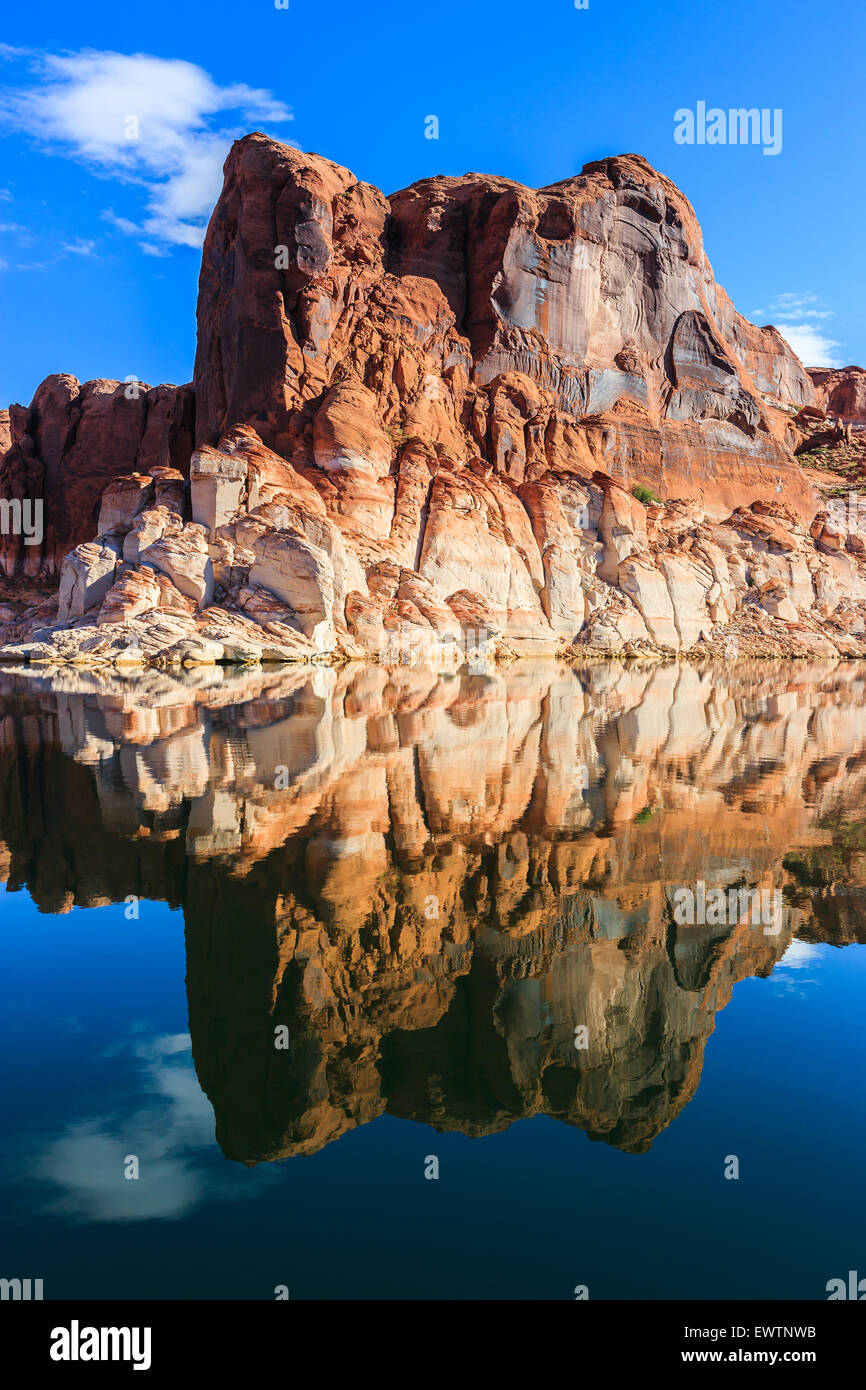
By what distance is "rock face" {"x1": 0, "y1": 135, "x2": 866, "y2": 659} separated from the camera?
48625 millimetres

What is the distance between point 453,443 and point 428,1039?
6077 cm

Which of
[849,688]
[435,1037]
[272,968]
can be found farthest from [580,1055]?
[849,688]

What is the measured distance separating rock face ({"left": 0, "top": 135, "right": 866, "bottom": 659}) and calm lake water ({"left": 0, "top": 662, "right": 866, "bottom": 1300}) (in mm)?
35497

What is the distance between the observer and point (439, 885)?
8.41m

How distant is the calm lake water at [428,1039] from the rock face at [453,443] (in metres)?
35.5

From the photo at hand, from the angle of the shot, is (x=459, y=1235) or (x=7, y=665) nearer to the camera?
(x=459, y=1235)

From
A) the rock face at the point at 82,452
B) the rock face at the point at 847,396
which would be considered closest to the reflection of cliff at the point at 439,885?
the rock face at the point at 82,452

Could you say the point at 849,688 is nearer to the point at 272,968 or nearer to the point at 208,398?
the point at 272,968

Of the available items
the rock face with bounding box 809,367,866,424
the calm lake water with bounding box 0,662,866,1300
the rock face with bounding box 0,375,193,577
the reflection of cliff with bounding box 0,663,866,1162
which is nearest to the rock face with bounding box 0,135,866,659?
the rock face with bounding box 0,375,193,577

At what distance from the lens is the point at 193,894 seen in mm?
8289

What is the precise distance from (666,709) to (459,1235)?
22.8 meters

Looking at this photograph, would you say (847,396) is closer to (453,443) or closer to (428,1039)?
(453,443)
